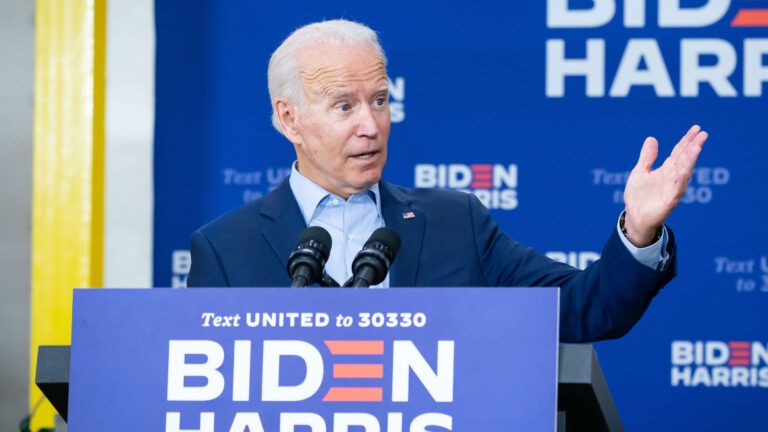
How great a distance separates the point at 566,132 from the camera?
11.4ft

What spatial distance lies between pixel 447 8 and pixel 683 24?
864mm

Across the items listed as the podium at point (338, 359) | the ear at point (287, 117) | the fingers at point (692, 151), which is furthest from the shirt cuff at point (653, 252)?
the ear at point (287, 117)

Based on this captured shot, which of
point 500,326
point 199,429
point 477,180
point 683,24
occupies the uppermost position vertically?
point 683,24

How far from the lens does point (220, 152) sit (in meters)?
3.59

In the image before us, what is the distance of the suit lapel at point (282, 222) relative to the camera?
6.63 ft

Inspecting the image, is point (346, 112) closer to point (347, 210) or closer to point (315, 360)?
point (347, 210)

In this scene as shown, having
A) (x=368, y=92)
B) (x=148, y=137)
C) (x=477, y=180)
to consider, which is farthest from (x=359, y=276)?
(x=148, y=137)

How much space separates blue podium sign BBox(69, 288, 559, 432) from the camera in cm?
117

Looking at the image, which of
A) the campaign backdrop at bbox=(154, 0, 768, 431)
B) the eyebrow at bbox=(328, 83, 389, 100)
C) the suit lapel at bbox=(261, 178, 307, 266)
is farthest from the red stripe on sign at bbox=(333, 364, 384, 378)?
the campaign backdrop at bbox=(154, 0, 768, 431)

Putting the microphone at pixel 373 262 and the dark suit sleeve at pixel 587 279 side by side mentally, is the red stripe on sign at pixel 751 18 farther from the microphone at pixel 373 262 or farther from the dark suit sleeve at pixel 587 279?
the microphone at pixel 373 262

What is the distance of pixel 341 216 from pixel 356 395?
3.09ft

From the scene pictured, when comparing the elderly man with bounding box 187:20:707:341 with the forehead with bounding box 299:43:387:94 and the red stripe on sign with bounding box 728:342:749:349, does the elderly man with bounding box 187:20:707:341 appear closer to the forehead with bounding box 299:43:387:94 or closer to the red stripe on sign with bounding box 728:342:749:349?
the forehead with bounding box 299:43:387:94

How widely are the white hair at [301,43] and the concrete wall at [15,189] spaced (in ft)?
6.38

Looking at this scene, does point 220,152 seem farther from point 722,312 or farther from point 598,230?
point 722,312
